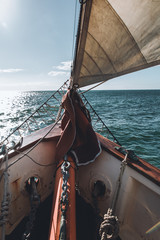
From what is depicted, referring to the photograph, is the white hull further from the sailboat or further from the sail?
the sail

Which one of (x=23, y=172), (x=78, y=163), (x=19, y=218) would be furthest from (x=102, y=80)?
(x=19, y=218)

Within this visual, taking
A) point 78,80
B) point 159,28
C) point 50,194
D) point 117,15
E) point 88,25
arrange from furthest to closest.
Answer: point 50,194 → point 78,80 → point 88,25 → point 117,15 → point 159,28

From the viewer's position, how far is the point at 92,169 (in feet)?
9.32

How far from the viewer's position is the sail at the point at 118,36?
4.74 ft

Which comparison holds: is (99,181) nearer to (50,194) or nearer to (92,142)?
(92,142)

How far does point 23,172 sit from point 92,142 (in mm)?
1588

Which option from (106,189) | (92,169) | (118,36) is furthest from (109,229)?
(118,36)

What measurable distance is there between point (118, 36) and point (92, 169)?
105 inches

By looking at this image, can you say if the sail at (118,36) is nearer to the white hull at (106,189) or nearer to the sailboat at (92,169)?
the sailboat at (92,169)

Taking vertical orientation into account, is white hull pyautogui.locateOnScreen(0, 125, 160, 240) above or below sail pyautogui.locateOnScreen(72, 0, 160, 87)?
below

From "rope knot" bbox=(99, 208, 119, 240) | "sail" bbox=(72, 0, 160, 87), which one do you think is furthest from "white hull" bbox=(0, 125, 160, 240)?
"sail" bbox=(72, 0, 160, 87)

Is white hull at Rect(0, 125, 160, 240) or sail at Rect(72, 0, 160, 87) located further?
white hull at Rect(0, 125, 160, 240)

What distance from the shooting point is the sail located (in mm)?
1445

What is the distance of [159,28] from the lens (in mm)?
1430
